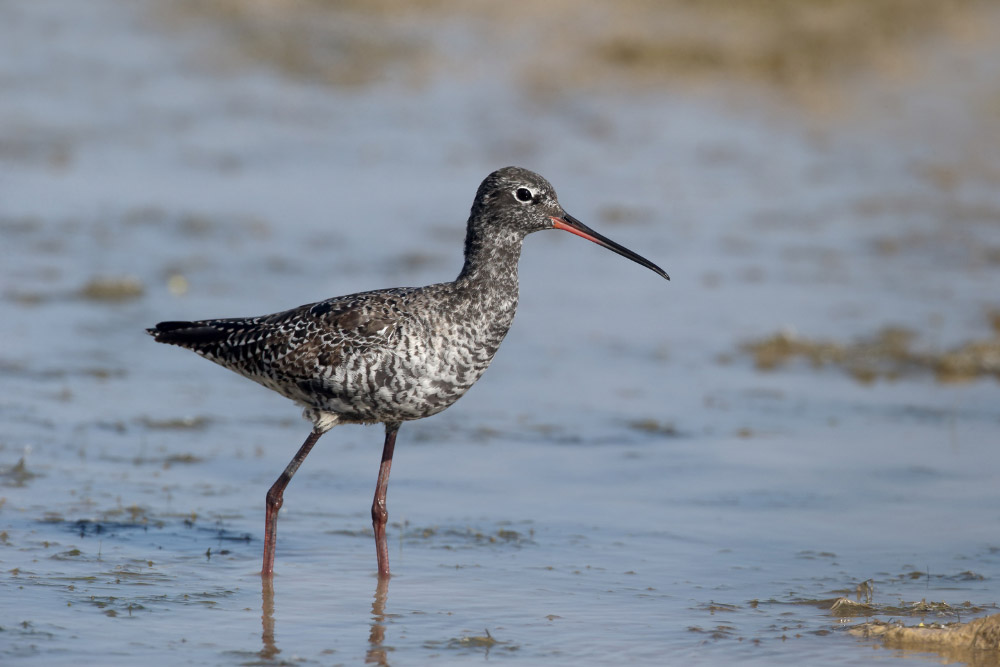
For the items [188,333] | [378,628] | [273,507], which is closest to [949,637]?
[378,628]

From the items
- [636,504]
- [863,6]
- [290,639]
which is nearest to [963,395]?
[636,504]

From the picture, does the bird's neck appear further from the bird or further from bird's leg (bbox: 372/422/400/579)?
bird's leg (bbox: 372/422/400/579)

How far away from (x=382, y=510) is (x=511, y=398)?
3497 mm

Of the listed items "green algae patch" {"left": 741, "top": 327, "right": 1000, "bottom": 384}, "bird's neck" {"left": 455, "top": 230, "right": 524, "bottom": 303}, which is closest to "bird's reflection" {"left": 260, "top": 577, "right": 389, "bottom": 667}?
"bird's neck" {"left": 455, "top": 230, "right": 524, "bottom": 303}

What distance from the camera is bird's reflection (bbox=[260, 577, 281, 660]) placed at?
6562 millimetres

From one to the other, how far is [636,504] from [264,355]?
2.63 meters

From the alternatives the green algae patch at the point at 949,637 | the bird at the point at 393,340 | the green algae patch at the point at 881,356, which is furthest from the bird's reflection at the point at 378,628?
the green algae patch at the point at 881,356

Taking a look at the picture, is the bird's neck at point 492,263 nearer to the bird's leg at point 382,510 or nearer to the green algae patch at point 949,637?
the bird's leg at point 382,510

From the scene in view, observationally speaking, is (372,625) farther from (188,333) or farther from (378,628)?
(188,333)

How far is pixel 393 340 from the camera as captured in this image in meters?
7.48

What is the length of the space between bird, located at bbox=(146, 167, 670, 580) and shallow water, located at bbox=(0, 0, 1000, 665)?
881 millimetres

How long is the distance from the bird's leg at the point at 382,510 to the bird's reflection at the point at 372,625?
10 centimetres

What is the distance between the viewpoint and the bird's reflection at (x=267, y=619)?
6562 mm

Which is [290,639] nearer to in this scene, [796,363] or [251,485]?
[251,485]
